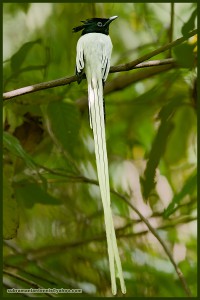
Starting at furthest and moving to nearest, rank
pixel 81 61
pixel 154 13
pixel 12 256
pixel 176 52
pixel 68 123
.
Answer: pixel 154 13 < pixel 12 256 < pixel 68 123 < pixel 176 52 < pixel 81 61

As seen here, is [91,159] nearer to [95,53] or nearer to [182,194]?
[182,194]

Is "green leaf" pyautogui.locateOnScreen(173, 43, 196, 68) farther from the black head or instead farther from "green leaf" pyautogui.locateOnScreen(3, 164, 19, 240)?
"green leaf" pyautogui.locateOnScreen(3, 164, 19, 240)

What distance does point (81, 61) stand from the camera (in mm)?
976

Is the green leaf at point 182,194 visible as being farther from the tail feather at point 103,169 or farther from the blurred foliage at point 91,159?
the tail feather at point 103,169

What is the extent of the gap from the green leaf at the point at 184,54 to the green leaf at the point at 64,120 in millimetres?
238

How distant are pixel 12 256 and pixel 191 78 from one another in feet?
1.84

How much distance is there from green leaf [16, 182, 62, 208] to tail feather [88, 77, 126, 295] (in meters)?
0.47

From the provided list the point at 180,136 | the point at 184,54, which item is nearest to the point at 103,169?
the point at 184,54

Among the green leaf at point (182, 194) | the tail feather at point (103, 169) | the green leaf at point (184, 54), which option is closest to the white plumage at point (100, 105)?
the tail feather at point (103, 169)

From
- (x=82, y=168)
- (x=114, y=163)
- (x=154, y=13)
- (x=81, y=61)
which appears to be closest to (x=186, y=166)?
(x=114, y=163)

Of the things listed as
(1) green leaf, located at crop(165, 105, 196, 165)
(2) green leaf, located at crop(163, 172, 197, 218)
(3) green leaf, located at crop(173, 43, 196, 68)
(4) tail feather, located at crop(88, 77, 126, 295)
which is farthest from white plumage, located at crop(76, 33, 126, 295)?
(1) green leaf, located at crop(165, 105, 196, 165)

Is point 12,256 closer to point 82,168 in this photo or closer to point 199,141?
point 82,168

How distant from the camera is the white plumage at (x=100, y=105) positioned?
2.71 ft

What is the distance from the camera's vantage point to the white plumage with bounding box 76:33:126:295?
0.83 metres
